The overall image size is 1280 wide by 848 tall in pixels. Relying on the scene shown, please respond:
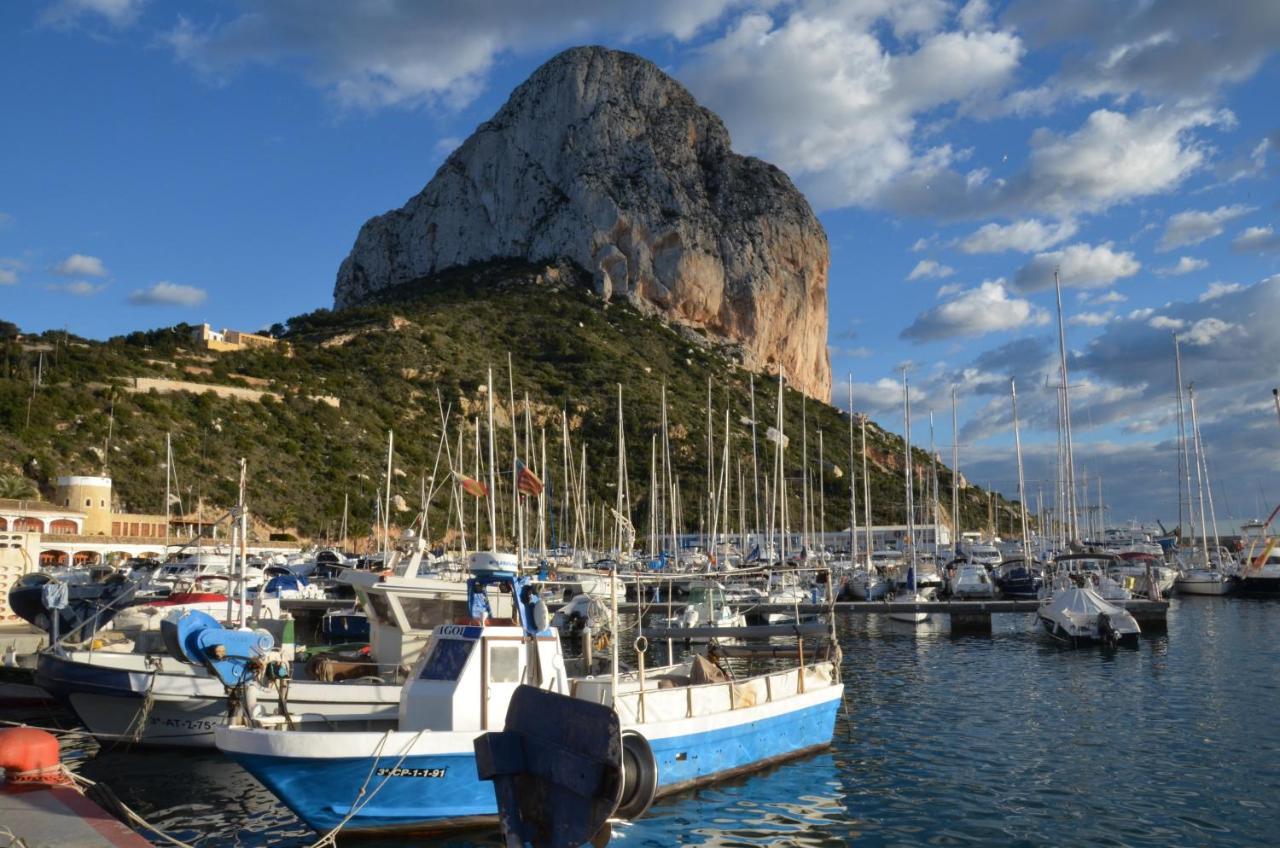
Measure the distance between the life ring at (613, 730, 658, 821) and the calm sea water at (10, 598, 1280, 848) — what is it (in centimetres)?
262

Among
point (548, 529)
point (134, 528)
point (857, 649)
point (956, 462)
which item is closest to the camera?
point (857, 649)

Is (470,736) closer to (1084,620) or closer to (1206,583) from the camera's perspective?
(1084,620)

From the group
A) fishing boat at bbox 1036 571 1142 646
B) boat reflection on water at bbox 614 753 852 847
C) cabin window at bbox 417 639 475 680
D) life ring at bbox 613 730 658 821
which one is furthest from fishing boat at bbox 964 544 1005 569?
life ring at bbox 613 730 658 821

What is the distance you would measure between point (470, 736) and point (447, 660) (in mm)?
1193

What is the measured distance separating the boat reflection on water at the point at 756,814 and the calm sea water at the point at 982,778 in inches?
1.5

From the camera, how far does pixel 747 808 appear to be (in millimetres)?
14594

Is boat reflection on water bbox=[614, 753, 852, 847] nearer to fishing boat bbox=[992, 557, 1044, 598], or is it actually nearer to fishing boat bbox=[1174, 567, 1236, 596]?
fishing boat bbox=[992, 557, 1044, 598]

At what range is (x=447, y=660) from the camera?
44.0 ft

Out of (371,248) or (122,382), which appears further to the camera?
(371,248)

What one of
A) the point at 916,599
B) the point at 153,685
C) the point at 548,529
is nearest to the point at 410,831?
the point at 153,685

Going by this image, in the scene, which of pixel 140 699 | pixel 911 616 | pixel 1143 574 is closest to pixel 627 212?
pixel 1143 574

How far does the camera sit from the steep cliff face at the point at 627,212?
420 feet

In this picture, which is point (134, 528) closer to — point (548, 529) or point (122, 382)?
point (122, 382)

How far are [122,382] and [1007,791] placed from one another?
7716 cm
